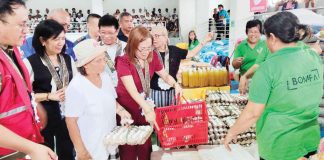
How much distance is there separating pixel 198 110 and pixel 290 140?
83 centimetres

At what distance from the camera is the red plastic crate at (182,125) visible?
231cm

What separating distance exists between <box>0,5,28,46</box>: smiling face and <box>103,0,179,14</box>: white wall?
65.6ft

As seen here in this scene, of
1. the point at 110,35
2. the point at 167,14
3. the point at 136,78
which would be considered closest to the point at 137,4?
the point at 167,14

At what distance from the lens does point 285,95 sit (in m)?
1.81

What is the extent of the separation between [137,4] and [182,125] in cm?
1973

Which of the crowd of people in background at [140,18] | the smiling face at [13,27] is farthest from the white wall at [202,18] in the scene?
the smiling face at [13,27]

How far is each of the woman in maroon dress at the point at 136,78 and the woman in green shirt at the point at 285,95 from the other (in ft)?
2.84

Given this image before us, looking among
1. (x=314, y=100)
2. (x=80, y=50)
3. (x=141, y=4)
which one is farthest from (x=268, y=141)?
(x=141, y=4)

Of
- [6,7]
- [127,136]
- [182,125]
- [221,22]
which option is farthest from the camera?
[221,22]

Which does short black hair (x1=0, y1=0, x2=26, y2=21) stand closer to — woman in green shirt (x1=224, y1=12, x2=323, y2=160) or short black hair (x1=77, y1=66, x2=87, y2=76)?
short black hair (x1=77, y1=66, x2=87, y2=76)

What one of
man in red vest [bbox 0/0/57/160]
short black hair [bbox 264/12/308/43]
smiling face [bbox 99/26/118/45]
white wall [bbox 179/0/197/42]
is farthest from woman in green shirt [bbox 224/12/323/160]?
white wall [bbox 179/0/197/42]

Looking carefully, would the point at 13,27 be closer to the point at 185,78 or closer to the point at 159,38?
the point at 159,38

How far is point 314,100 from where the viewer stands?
1886 mm

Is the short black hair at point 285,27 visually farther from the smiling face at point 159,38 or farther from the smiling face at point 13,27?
the smiling face at point 159,38
